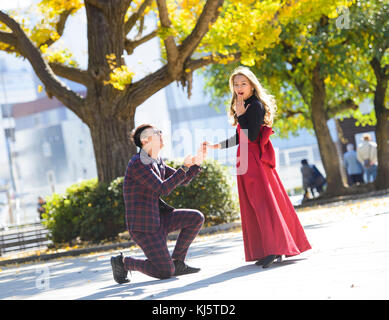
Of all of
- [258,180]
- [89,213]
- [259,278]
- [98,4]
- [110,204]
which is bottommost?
[259,278]

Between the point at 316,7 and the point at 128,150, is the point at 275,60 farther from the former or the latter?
the point at 128,150

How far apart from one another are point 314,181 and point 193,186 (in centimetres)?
857

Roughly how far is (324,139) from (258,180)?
1419 centimetres

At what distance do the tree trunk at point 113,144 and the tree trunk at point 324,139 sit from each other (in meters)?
7.85

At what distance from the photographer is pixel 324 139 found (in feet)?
65.9

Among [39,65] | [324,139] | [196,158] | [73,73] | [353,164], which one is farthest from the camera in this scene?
[353,164]

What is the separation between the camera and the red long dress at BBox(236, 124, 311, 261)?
624 centimetres

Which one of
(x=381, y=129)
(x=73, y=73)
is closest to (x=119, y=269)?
(x=73, y=73)

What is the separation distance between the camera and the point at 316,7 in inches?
580

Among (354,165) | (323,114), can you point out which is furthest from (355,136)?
(323,114)

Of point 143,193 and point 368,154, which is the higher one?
point 368,154

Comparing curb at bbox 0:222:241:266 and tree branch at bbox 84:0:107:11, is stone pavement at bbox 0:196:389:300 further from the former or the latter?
tree branch at bbox 84:0:107:11

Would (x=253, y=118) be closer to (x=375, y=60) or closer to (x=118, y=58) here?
(x=118, y=58)
